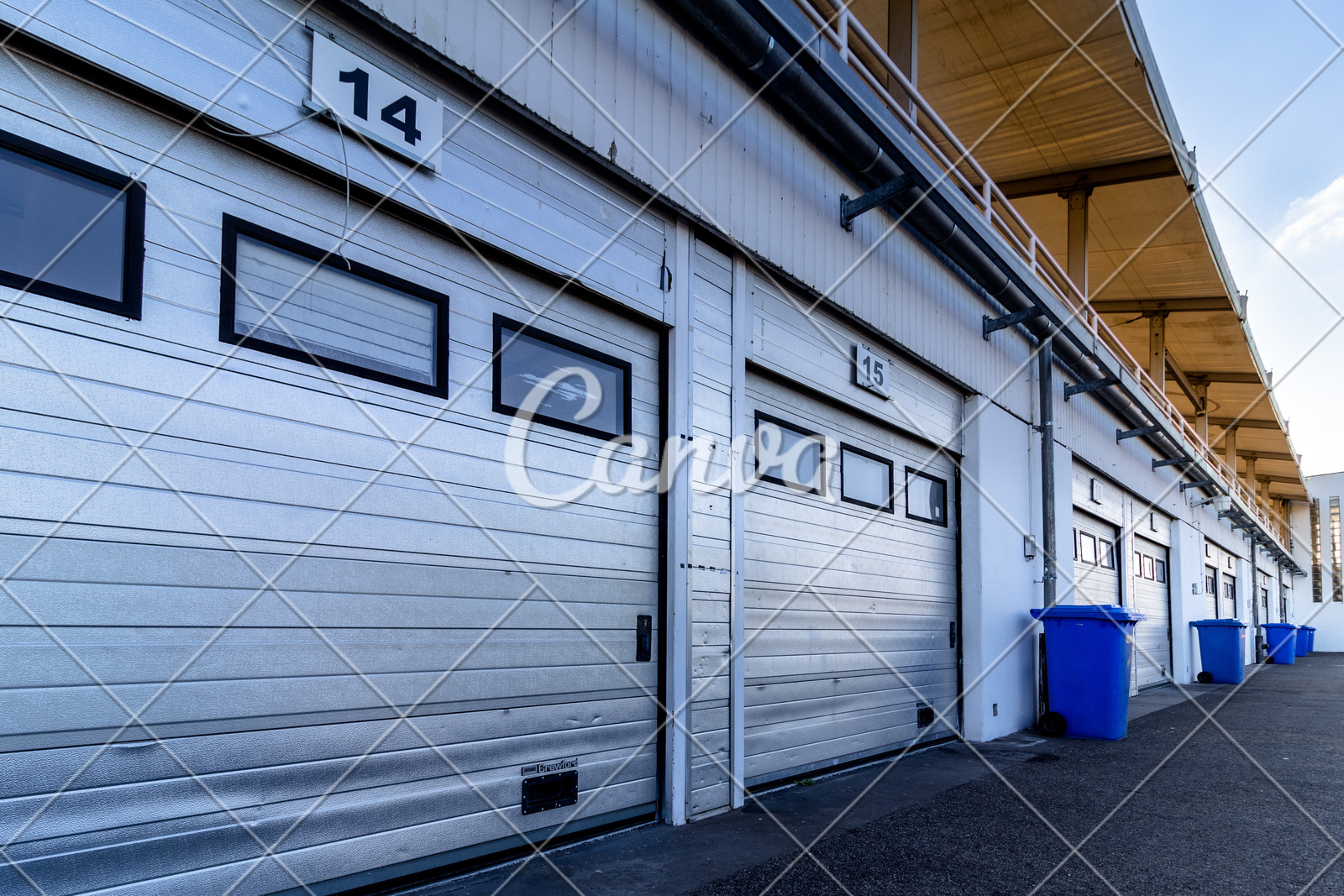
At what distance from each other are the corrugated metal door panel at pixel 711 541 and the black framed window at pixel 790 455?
1.90 feet

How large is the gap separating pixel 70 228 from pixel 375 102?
124cm

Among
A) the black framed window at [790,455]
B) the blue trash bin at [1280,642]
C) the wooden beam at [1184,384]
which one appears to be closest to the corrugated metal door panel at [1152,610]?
the wooden beam at [1184,384]

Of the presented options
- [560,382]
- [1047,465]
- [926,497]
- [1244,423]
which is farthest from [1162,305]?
[560,382]

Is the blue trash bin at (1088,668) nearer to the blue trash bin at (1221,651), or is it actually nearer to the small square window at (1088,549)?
the small square window at (1088,549)

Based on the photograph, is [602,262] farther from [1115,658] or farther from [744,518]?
[1115,658]

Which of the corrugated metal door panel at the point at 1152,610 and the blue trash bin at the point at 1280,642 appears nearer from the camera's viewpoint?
the corrugated metal door panel at the point at 1152,610

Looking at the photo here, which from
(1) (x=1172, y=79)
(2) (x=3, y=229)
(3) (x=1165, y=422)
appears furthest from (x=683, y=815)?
(3) (x=1165, y=422)

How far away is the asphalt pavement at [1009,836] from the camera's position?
12.1ft

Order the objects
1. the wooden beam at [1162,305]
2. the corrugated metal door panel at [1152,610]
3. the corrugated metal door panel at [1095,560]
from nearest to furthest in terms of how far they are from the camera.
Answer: the corrugated metal door panel at [1095,560]
the corrugated metal door panel at [1152,610]
the wooden beam at [1162,305]

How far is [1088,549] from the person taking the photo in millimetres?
12250

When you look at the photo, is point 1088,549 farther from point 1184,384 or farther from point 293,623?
point 1184,384

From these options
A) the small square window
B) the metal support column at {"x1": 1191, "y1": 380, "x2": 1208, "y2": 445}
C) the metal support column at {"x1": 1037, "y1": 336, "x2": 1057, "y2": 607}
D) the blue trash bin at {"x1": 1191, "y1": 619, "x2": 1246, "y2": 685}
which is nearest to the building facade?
the metal support column at {"x1": 1037, "y1": 336, "x2": 1057, "y2": 607}

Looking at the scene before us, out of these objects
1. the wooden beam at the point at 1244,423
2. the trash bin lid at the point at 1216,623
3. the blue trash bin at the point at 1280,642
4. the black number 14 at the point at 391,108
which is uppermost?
the wooden beam at the point at 1244,423

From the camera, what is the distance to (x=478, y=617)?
3.70m
